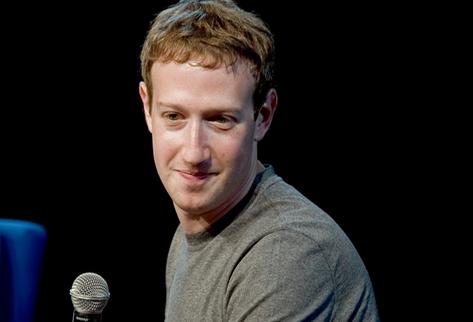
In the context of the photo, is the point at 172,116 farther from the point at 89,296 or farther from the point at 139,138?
the point at 139,138

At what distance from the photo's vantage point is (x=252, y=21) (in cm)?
194

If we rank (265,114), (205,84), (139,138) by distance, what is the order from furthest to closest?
(139,138) → (265,114) → (205,84)

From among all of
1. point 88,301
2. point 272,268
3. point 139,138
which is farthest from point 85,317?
point 139,138

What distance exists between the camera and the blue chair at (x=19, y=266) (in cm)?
181

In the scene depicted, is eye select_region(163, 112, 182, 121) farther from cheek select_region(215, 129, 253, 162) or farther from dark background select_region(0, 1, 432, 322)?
dark background select_region(0, 1, 432, 322)

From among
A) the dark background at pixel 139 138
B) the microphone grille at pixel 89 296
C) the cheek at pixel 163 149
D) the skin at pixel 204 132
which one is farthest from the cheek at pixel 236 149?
the dark background at pixel 139 138

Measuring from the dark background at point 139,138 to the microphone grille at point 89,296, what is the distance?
67.1 inches

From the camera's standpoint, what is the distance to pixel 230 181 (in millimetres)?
1898

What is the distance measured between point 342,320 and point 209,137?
50 centimetres

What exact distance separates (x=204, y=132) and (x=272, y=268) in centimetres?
35

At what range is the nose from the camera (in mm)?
1828

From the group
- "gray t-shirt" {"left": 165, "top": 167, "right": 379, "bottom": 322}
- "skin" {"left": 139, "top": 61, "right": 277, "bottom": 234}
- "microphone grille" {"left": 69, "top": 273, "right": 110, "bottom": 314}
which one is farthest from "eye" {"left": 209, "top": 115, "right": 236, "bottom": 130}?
"microphone grille" {"left": 69, "top": 273, "right": 110, "bottom": 314}

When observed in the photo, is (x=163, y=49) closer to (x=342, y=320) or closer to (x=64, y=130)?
(x=342, y=320)

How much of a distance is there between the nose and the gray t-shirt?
0.19 meters
